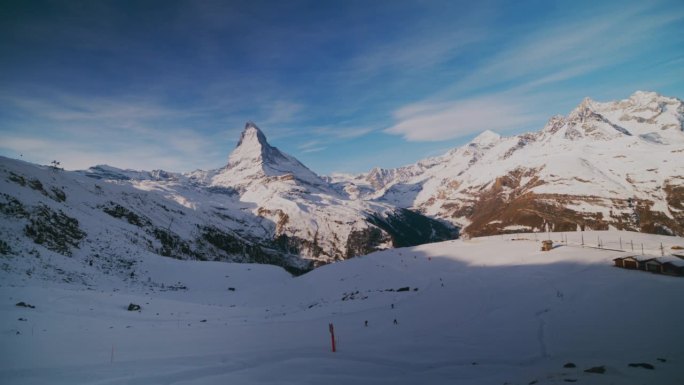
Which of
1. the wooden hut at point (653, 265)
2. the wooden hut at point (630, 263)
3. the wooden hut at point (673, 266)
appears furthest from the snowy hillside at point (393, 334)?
the wooden hut at point (673, 266)

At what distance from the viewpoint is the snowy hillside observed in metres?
12.0

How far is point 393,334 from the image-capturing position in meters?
21.4

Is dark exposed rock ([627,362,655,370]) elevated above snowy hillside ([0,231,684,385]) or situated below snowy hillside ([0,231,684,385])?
above

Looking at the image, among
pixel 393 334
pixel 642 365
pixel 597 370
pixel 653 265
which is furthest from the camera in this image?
pixel 653 265

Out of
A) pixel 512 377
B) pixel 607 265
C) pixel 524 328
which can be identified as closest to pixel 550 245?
pixel 607 265

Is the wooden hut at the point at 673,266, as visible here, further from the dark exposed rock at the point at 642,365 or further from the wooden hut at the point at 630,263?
the dark exposed rock at the point at 642,365

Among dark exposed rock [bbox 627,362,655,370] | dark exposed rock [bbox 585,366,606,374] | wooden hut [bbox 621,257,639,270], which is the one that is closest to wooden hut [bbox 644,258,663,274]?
wooden hut [bbox 621,257,639,270]

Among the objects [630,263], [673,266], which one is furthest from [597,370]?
[630,263]

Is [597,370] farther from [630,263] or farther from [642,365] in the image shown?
[630,263]

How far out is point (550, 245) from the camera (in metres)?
51.3

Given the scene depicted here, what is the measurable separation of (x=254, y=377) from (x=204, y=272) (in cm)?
5686

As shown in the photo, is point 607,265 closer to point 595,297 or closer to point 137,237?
point 595,297

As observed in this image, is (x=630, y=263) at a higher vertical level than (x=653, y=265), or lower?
higher

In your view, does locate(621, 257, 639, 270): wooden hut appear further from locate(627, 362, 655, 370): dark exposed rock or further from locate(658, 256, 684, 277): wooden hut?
locate(627, 362, 655, 370): dark exposed rock
